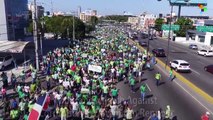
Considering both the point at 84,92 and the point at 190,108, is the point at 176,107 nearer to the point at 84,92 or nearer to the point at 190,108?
the point at 190,108

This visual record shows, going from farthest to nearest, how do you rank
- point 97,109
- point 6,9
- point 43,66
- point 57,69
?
point 6,9 < point 43,66 < point 57,69 < point 97,109

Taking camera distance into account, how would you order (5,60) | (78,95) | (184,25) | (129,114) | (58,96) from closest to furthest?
(129,114) < (58,96) < (78,95) < (5,60) < (184,25)

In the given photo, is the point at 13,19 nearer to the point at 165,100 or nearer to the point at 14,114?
the point at 165,100

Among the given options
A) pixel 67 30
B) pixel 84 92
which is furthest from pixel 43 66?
pixel 67 30

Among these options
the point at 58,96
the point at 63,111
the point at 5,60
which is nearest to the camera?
the point at 63,111

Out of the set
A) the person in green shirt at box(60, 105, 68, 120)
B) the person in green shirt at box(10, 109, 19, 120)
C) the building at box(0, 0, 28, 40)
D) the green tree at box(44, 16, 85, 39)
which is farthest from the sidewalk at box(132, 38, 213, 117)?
the green tree at box(44, 16, 85, 39)

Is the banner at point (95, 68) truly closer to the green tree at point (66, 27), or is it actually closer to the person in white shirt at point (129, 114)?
the person in white shirt at point (129, 114)

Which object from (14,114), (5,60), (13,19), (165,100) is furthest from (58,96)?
(13,19)

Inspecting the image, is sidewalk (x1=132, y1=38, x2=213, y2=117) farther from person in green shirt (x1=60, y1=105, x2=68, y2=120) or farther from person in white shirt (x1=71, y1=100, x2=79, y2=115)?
person in green shirt (x1=60, y1=105, x2=68, y2=120)
